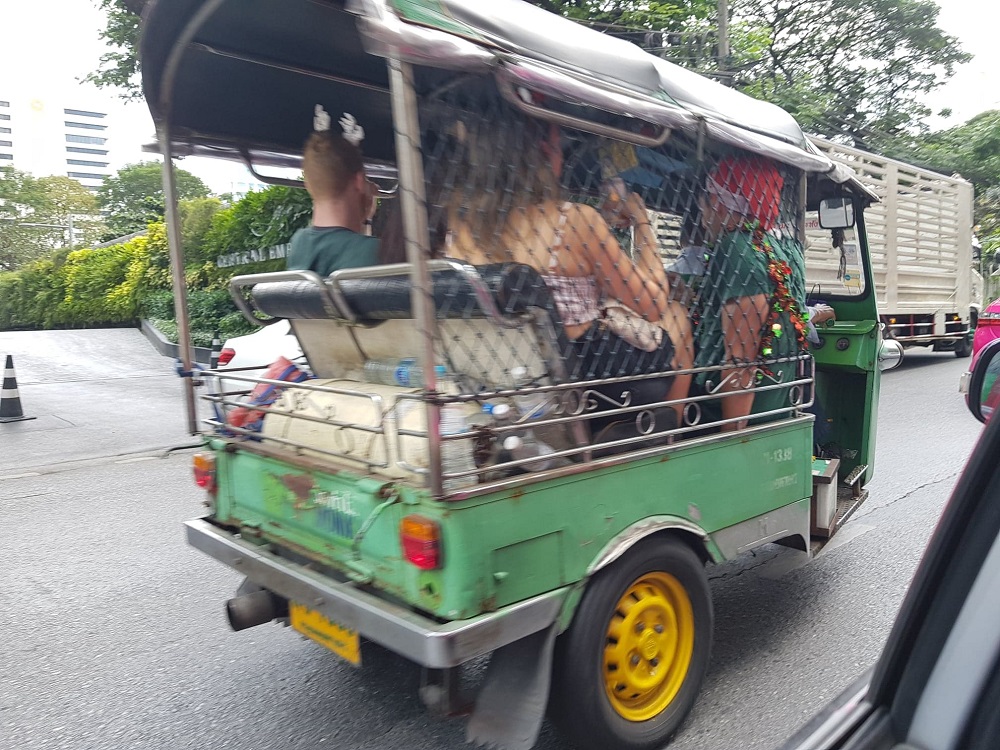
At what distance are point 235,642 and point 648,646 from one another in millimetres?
1998

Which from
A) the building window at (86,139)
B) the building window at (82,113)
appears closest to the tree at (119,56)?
the building window at (82,113)

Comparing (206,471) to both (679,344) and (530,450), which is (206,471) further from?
(679,344)

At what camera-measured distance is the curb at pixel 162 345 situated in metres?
14.6

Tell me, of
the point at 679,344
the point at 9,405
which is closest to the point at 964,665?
the point at 679,344

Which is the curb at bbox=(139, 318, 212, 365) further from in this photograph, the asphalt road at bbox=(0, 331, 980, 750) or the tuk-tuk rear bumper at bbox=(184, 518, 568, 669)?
the tuk-tuk rear bumper at bbox=(184, 518, 568, 669)

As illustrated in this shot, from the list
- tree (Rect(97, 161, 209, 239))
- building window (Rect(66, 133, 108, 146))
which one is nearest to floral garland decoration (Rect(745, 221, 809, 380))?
tree (Rect(97, 161, 209, 239))

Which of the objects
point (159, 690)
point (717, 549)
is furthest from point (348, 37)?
point (159, 690)

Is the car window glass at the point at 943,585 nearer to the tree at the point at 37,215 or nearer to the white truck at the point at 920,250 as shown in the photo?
the white truck at the point at 920,250

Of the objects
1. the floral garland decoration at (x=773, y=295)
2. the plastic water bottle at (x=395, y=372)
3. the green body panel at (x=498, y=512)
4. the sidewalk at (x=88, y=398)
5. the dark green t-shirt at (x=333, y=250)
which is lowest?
the sidewalk at (x=88, y=398)

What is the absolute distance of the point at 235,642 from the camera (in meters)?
3.53

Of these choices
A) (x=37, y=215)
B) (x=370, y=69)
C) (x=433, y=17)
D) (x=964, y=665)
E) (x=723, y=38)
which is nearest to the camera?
(x=964, y=665)

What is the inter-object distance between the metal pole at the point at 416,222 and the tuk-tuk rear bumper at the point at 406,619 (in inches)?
14.8

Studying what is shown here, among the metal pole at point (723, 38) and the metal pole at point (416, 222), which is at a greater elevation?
the metal pole at point (723, 38)

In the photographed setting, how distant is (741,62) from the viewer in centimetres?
1644
